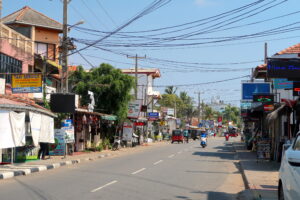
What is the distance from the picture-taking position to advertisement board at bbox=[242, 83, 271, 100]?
39281 mm

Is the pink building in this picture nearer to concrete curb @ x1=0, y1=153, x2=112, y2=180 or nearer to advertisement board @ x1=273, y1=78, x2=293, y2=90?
concrete curb @ x1=0, y1=153, x2=112, y2=180

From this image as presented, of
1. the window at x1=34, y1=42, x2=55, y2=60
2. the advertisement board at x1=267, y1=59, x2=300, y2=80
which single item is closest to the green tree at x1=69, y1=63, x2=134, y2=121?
the window at x1=34, y1=42, x2=55, y2=60

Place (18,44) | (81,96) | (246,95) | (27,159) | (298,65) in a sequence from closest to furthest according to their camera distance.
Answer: (298,65), (27,159), (18,44), (81,96), (246,95)

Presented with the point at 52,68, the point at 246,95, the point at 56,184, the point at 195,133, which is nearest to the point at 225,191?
the point at 56,184

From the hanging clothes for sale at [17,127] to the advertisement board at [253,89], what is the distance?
85.8ft

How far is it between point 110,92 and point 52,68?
571cm

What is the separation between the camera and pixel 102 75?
38.4 metres

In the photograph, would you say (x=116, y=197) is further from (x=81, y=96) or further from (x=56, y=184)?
(x=81, y=96)

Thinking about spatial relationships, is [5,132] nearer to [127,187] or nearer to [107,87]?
[127,187]

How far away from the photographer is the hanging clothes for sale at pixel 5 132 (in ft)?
57.7

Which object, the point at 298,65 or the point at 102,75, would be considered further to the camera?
the point at 102,75

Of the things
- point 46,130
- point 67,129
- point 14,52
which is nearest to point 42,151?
point 67,129

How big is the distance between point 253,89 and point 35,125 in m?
25.7

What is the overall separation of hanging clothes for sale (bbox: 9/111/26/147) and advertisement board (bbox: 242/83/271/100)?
26.1 metres
